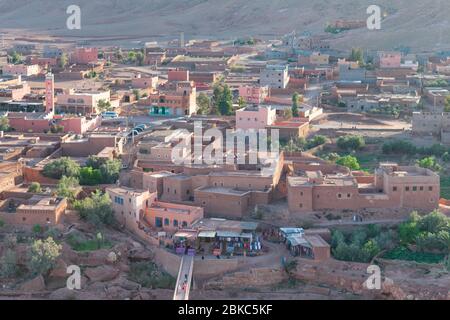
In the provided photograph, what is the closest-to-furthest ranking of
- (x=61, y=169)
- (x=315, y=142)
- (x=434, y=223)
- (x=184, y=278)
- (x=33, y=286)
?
(x=184, y=278), (x=33, y=286), (x=434, y=223), (x=61, y=169), (x=315, y=142)

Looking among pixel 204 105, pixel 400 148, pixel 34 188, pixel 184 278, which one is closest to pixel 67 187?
pixel 34 188

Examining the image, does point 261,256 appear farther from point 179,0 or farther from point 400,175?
point 179,0

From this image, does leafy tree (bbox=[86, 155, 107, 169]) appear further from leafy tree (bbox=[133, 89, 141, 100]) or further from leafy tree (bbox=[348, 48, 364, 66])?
leafy tree (bbox=[348, 48, 364, 66])

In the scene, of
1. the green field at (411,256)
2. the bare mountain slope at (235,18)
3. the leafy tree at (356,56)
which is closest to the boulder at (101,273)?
the green field at (411,256)

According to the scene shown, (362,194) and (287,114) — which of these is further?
(287,114)

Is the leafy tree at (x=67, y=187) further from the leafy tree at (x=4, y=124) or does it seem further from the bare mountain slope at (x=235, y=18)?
the bare mountain slope at (x=235, y=18)

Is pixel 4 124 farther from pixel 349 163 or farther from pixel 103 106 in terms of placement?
pixel 349 163

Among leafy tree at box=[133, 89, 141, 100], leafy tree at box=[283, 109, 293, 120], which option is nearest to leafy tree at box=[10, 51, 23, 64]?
leafy tree at box=[133, 89, 141, 100]
